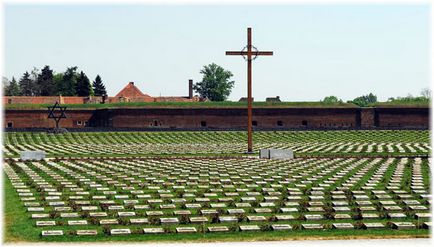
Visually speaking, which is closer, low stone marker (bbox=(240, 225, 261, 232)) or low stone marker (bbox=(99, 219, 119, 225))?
low stone marker (bbox=(240, 225, 261, 232))

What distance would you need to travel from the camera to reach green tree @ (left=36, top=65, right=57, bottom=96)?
9131 cm

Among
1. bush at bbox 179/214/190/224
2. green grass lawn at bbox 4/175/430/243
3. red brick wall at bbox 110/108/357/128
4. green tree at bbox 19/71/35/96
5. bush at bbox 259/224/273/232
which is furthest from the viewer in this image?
green tree at bbox 19/71/35/96

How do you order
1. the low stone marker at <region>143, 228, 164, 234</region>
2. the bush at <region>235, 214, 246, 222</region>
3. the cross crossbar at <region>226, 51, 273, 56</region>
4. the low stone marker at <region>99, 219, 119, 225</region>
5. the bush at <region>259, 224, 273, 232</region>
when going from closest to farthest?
the low stone marker at <region>143, 228, 164, 234</region>
the bush at <region>259, 224, 273, 232</region>
the low stone marker at <region>99, 219, 119, 225</region>
the bush at <region>235, 214, 246, 222</region>
the cross crossbar at <region>226, 51, 273, 56</region>

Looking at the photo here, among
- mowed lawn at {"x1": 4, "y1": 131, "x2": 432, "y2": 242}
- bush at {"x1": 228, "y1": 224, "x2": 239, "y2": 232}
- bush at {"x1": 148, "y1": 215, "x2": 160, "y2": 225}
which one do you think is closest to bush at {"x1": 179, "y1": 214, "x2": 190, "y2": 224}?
mowed lawn at {"x1": 4, "y1": 131, "x2": 432, "y2": 242}

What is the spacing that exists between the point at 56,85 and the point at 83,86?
9.52 meters

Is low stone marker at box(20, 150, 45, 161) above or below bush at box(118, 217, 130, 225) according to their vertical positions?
above

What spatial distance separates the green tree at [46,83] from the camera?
9131 cm

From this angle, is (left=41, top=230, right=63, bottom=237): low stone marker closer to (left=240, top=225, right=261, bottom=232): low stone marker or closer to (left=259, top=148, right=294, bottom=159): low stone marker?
(left=240, top=225, right=261, bottom=232): low stone marker

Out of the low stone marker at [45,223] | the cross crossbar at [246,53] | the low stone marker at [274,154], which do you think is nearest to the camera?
the low stone marker at [45,223]

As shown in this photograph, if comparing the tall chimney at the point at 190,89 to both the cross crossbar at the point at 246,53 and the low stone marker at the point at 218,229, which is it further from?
the low stone marker at the point at 218,229

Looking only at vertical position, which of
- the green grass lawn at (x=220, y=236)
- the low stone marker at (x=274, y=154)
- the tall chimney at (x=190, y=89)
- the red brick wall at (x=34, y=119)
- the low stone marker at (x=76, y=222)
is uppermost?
the tall chimney at (x=190, y=89)

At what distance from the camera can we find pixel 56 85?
3565 inches

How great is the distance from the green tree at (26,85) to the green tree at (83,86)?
17337mm

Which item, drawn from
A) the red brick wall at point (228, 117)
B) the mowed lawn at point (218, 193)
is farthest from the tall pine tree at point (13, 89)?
the mowed lawn at point (218, 193)
